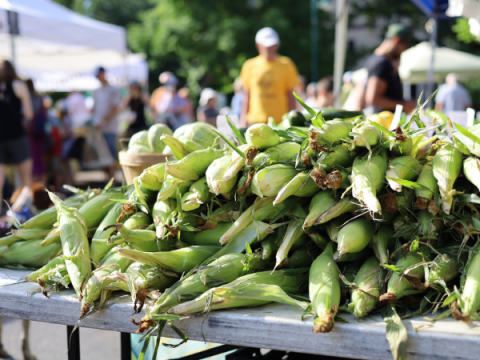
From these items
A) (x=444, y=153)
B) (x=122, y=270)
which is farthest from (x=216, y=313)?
(x=444, y=153)

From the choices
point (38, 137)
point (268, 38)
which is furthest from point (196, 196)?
point (38, 137)

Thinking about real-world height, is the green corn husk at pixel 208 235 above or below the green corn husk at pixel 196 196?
below

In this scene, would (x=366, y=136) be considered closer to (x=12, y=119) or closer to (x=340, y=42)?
(x=340, y=42)

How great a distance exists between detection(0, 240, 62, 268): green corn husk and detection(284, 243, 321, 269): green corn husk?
737 millimetres

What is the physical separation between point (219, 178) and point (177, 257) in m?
0.22

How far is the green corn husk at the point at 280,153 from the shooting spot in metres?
1.22

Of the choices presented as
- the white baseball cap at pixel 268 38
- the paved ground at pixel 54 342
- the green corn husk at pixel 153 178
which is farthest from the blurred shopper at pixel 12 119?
the green corn husk at pixel 153 178

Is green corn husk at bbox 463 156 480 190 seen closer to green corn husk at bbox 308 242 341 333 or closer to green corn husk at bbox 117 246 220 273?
green corn husk at bbox 308 242 341 333

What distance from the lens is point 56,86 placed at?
14906mm

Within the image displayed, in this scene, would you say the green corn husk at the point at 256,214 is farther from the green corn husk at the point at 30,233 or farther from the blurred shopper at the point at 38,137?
the blurred shopper at the point at 38,137

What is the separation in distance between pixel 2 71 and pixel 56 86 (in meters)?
11.0

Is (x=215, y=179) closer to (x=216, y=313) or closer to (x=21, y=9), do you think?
(x=216, y=313)

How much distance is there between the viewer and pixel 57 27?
20.0ft

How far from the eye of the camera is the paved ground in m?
2.83
